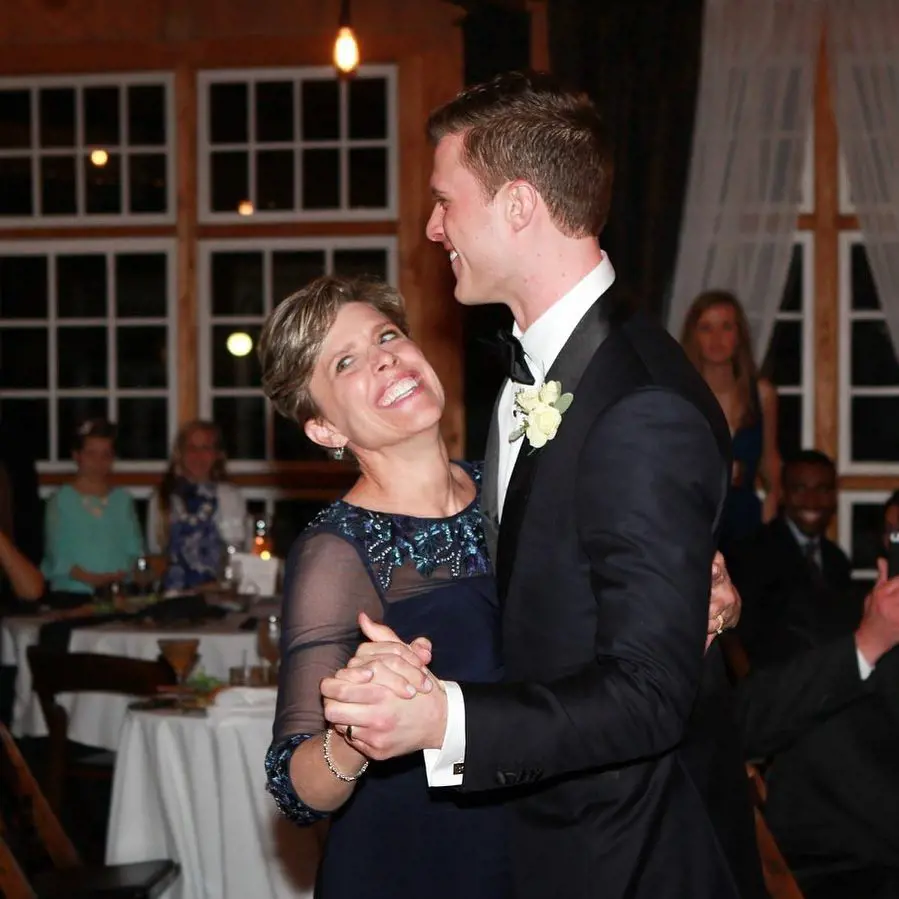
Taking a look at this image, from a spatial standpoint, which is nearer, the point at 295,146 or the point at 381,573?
the point at 381,573

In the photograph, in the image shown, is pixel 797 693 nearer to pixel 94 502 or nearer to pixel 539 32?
pixel 94 502

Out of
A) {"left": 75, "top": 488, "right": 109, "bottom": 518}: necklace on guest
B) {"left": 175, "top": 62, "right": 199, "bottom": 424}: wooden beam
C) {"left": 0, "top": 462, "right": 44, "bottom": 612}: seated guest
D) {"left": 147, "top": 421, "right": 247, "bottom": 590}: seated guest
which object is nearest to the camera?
{"left": 0, "top": 462, "right": 44, "bottom": 612}: seated guest

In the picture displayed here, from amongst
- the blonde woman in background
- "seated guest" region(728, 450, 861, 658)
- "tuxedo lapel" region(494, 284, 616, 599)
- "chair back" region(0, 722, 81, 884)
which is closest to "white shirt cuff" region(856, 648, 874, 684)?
"seated guest" region(728, 450, 861, 658)

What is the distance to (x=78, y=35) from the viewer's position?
858 centimetres

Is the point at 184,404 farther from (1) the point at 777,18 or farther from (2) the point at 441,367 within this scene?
(1) the point at 777,18

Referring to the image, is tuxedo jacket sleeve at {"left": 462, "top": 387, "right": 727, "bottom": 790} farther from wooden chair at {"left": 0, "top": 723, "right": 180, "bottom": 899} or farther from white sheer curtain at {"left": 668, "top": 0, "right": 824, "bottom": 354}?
white sheer curtain at {"left": 668, "top": 0, "right": 824, "bottom": 354}

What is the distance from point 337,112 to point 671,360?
706cm

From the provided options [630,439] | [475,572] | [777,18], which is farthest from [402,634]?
[777,18]

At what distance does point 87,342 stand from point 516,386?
7.24 metres

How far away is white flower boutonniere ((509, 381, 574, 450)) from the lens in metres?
1.82

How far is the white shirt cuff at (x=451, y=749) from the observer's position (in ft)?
5.22

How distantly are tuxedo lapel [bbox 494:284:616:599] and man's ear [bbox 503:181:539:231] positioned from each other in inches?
5.5

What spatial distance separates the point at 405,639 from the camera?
2227mm

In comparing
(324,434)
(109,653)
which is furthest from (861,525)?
(324,434)
